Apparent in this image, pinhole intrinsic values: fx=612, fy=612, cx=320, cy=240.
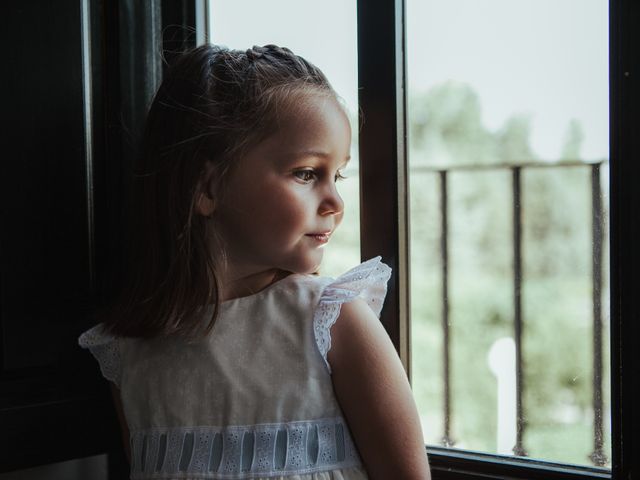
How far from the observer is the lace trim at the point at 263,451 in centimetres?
85

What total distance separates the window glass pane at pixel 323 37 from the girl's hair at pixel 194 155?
7.6 inches

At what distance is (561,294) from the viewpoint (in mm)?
1309

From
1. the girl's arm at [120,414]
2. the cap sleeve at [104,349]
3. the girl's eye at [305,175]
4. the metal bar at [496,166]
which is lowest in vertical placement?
the girl's arm at [120,414]

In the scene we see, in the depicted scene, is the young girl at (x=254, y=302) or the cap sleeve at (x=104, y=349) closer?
the young girl at (x=254, y=302)

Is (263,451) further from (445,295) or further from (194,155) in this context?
(445,295)

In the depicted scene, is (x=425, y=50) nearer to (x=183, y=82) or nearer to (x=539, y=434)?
(x=183, y=82)

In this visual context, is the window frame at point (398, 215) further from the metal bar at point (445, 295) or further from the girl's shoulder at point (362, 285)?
the metal bar at point (445, 295)

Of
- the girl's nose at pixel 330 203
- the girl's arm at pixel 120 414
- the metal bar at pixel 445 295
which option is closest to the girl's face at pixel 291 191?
the girl's nose at pixel 330 203

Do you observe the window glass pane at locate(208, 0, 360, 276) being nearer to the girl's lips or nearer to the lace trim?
the girl's lips

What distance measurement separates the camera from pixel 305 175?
90 centimetres

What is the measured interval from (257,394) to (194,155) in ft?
1.18

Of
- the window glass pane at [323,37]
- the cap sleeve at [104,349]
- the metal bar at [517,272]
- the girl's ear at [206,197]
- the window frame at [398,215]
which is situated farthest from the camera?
the metal bar at [517,272]

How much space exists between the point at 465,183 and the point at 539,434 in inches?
23.3

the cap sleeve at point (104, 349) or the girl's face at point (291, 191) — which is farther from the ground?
the girl's face at point (291, 191)
